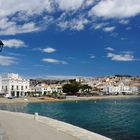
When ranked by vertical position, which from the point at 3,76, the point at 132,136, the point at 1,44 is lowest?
the point at 132,136

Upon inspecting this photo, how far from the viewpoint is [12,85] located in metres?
178

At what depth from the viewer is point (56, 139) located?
22297 mm

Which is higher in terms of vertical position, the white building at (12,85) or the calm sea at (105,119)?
the white building at (12,85)

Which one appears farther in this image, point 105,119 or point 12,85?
point 12,85

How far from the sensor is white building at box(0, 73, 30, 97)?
17625cm

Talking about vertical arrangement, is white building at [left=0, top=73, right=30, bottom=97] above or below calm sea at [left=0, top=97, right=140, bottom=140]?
above

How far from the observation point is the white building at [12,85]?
176 m

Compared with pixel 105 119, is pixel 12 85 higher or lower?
higher

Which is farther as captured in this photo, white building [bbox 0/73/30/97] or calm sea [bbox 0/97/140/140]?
white building [bbox 0/73/30/97]

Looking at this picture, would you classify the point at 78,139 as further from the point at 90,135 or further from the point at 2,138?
the point at 2,138

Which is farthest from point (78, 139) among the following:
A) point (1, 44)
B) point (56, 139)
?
point (1, 44)

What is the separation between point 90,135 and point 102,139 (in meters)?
1.84

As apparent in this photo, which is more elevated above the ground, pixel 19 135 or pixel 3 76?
pixel 3 76

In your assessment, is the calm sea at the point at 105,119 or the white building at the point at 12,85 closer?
the calm sea at the point at 105,119
